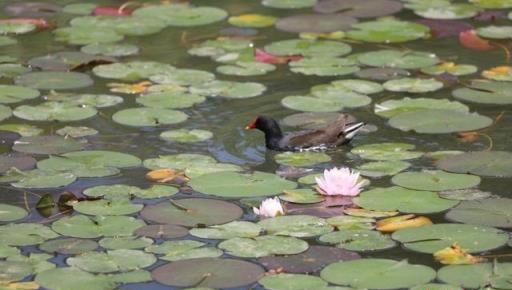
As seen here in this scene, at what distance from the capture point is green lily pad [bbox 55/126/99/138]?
26.7 feet

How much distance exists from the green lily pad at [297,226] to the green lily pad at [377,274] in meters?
0.44

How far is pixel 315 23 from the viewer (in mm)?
10383

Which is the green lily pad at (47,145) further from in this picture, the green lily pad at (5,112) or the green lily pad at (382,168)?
the green lily pad at (382,168)

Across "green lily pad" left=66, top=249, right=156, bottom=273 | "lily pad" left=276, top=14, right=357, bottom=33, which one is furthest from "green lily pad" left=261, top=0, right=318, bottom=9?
"green lily pad" left=66, top=249, right=156, bottom=273

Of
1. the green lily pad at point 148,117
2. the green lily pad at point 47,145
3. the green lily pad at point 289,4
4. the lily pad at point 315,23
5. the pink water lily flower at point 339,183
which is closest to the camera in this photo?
the pink water lily flower at point 339,183

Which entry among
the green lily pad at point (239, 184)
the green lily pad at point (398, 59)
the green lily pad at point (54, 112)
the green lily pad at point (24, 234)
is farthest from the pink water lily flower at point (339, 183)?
the green lily pad at point (398, 59)

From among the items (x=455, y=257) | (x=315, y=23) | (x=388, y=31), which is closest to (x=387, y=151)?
(x=455, y=257)

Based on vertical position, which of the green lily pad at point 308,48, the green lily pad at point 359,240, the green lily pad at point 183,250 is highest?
the green lily pad at point 308,48

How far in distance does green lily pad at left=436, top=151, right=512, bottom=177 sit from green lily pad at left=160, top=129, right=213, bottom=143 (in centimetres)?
145

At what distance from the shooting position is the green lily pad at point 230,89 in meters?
8.89

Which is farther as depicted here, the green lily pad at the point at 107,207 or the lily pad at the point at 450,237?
the green lily pad at the point at 107,207

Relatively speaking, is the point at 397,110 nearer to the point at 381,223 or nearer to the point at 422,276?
the point at 381,223

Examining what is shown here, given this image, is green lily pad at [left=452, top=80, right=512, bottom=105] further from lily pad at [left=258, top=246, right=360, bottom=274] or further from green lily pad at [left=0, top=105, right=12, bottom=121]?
green lily pad at [left=0, top=105, right=12, bottom=121]

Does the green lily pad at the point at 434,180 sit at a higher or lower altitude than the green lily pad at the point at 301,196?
higher
